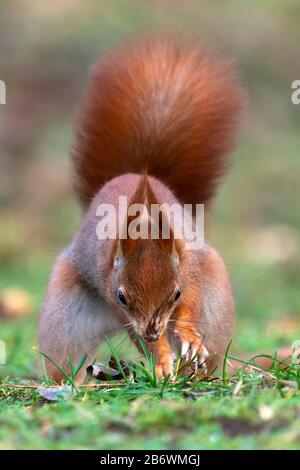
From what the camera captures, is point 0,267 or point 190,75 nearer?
point 190,75

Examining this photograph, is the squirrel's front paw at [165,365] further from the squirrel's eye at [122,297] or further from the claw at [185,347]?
the squirrel's eye at [122,297]

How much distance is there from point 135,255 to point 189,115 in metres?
1.34

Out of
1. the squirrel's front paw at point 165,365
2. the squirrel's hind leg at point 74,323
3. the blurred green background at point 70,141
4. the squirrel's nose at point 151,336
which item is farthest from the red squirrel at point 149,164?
the blurred green background at point 70,141

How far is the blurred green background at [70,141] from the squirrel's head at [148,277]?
7.28ft

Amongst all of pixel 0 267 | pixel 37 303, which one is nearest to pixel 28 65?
pixel 0 267

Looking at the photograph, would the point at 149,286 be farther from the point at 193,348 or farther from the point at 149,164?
the point at 149,164

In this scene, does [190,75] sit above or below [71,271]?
above

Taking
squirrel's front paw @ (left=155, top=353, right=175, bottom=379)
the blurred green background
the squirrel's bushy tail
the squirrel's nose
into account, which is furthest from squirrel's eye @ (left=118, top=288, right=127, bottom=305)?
the blurred green background

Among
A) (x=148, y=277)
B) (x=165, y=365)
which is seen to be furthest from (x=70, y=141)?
(x=148, y=277)

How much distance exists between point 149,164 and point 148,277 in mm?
1229

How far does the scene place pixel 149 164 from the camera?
417 cm

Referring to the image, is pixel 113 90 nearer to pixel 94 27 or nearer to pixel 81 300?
pixel 81 300

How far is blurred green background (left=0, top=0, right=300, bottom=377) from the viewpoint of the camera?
701cm

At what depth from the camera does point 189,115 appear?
4242mm
